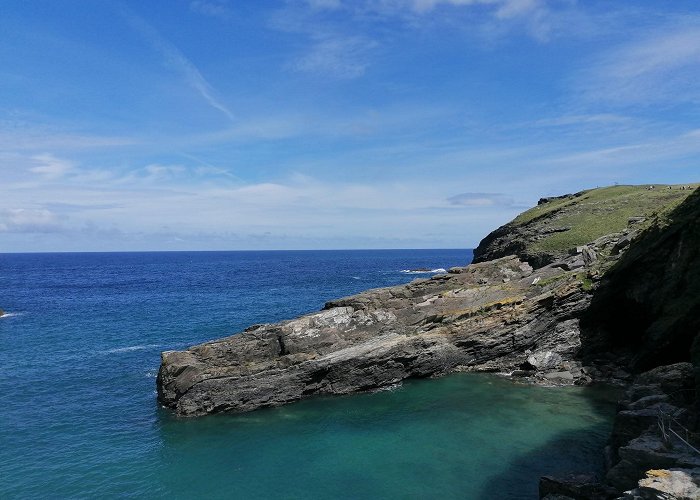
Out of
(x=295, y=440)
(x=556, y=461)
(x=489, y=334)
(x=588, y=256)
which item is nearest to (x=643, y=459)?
(x=556, y=461)

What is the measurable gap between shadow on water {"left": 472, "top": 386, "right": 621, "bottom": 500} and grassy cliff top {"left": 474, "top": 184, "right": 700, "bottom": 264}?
30.7 metres

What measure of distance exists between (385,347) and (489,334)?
35.0ft

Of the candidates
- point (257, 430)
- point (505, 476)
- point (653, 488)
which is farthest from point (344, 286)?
point (653, 488)

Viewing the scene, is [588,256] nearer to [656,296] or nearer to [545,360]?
[656,296]

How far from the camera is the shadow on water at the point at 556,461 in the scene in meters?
26.0

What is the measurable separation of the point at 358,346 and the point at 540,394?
16126mm

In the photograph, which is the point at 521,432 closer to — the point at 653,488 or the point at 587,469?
the point at 587,469

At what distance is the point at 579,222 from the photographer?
73125 millimetres

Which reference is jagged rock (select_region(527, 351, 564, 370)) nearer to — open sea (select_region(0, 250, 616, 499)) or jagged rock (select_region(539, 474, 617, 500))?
open sea (select_region(0, 250, 616, 499))

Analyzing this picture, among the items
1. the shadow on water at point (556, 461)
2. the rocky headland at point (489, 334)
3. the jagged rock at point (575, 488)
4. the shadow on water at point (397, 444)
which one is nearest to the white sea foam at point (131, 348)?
the rocky headland at point (489, 334)

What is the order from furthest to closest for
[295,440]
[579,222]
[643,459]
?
[579,222] → [295,440] → [643,459]

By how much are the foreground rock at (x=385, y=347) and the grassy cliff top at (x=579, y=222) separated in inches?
622

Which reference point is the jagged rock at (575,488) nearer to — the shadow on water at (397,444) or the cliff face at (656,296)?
the shadow on water at (397,444)

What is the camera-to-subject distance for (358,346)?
44.5m
